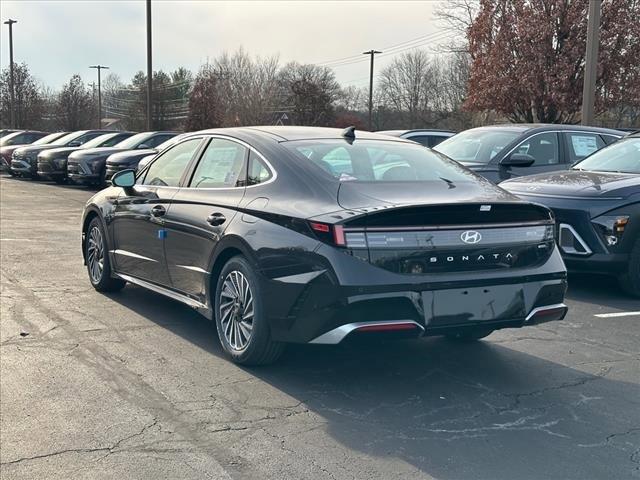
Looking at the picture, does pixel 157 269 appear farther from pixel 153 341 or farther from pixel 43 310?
pixel 43 310

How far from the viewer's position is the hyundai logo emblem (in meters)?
4.29

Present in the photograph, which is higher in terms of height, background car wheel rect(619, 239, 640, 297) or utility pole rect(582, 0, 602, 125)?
utility pole rect(582, 0, 602, 125)

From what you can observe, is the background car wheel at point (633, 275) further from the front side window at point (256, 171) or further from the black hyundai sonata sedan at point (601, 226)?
the front side window at point (256, 171)

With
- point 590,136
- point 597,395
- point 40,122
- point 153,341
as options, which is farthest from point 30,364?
point 40,122

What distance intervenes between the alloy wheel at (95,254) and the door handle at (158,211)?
1.25m

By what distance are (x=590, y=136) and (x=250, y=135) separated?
6.54 m

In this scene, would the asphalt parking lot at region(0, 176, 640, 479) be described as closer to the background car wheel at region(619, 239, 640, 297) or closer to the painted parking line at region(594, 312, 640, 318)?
the painted parking line at region(594, 312, 640, 318)

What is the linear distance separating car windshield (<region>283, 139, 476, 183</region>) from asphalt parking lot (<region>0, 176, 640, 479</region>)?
3.74 ft

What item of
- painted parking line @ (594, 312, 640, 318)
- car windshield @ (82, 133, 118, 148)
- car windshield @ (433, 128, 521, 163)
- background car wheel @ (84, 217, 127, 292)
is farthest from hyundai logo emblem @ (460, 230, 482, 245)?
car windshield @ (82, 133, 118, 148)

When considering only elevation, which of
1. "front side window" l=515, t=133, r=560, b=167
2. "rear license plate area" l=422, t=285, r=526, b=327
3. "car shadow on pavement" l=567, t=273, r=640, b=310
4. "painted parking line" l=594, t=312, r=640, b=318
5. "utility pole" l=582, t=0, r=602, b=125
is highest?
"utility pole" l=582, t=0, r=602, b=125

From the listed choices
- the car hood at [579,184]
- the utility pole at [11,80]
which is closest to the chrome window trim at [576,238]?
the car hood at [579,184]

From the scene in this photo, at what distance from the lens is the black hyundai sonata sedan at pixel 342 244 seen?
13.5 ft

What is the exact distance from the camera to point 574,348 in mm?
5465

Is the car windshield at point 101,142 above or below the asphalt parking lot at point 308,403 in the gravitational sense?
above
